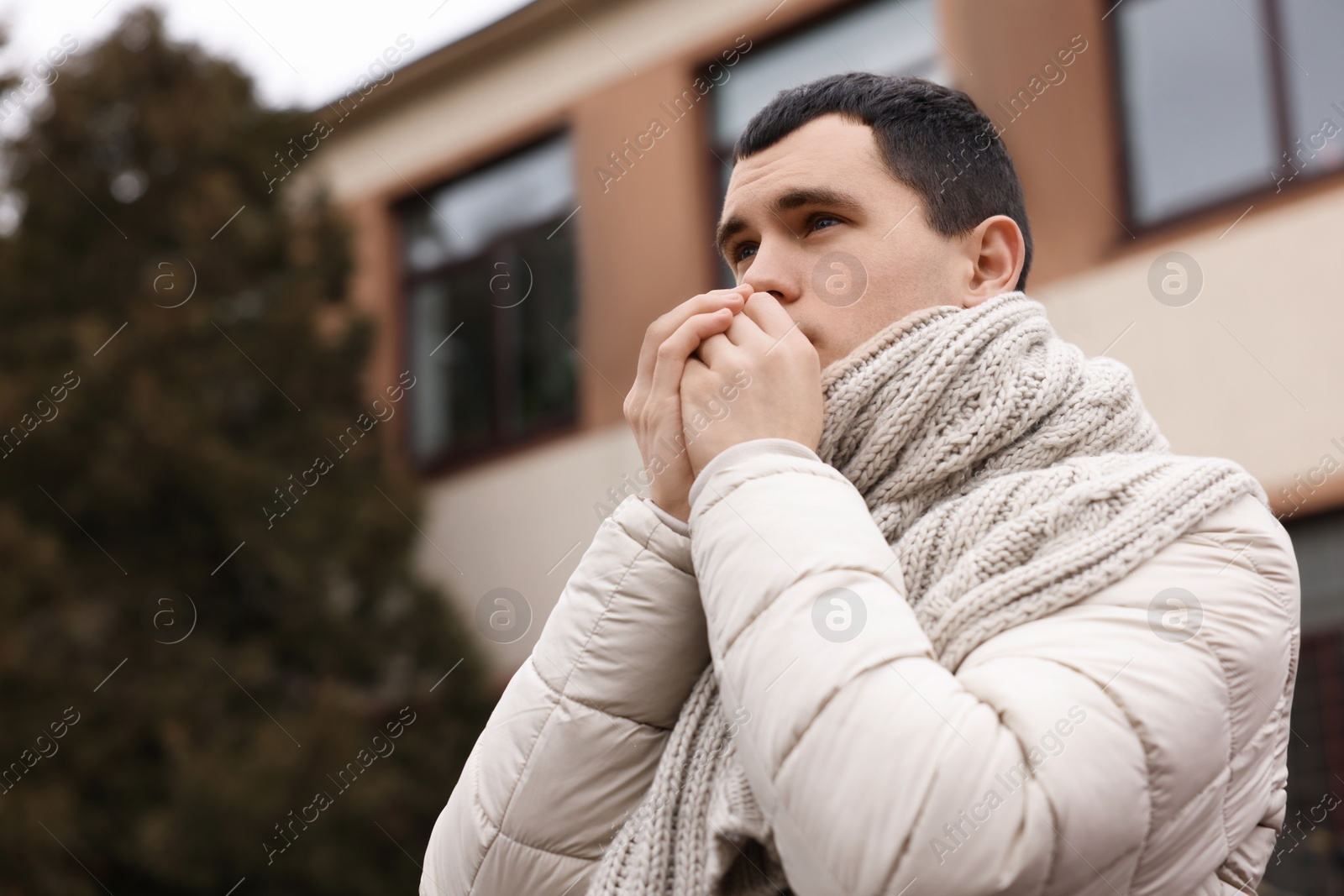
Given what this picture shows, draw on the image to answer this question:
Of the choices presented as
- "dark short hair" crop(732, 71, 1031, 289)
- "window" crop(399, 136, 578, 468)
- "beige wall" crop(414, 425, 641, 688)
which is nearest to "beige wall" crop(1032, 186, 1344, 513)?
"beige wall" crop(414, 425, 641, 688)

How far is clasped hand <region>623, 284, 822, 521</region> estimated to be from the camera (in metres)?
1.59

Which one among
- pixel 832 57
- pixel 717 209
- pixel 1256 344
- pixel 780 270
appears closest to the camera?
pixel 780 270

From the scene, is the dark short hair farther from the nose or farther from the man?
the nose

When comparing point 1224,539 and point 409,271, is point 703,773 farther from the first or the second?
point 409,271

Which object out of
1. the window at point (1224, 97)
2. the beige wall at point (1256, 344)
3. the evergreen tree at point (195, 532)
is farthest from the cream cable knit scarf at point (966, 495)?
the evergreen tree at point (195, 532)

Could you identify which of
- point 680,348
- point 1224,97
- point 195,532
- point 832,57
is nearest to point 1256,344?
point 1224,97

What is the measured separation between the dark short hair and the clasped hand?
37 centimetres

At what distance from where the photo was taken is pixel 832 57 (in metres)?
8.56

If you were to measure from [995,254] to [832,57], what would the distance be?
6922 millimetres

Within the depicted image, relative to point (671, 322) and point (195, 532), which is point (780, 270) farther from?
point (195, 532)

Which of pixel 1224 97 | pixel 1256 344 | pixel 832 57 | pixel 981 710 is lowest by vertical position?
pixel 1256 344

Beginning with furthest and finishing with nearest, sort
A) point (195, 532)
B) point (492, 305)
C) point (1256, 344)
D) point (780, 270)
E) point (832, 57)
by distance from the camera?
point (492, 305) < point (195, 532) < point (832, 57) < point (1256, 344) < point (780, 270)

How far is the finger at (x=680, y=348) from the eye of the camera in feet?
5.50

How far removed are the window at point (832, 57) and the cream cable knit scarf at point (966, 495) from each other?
5.89m
